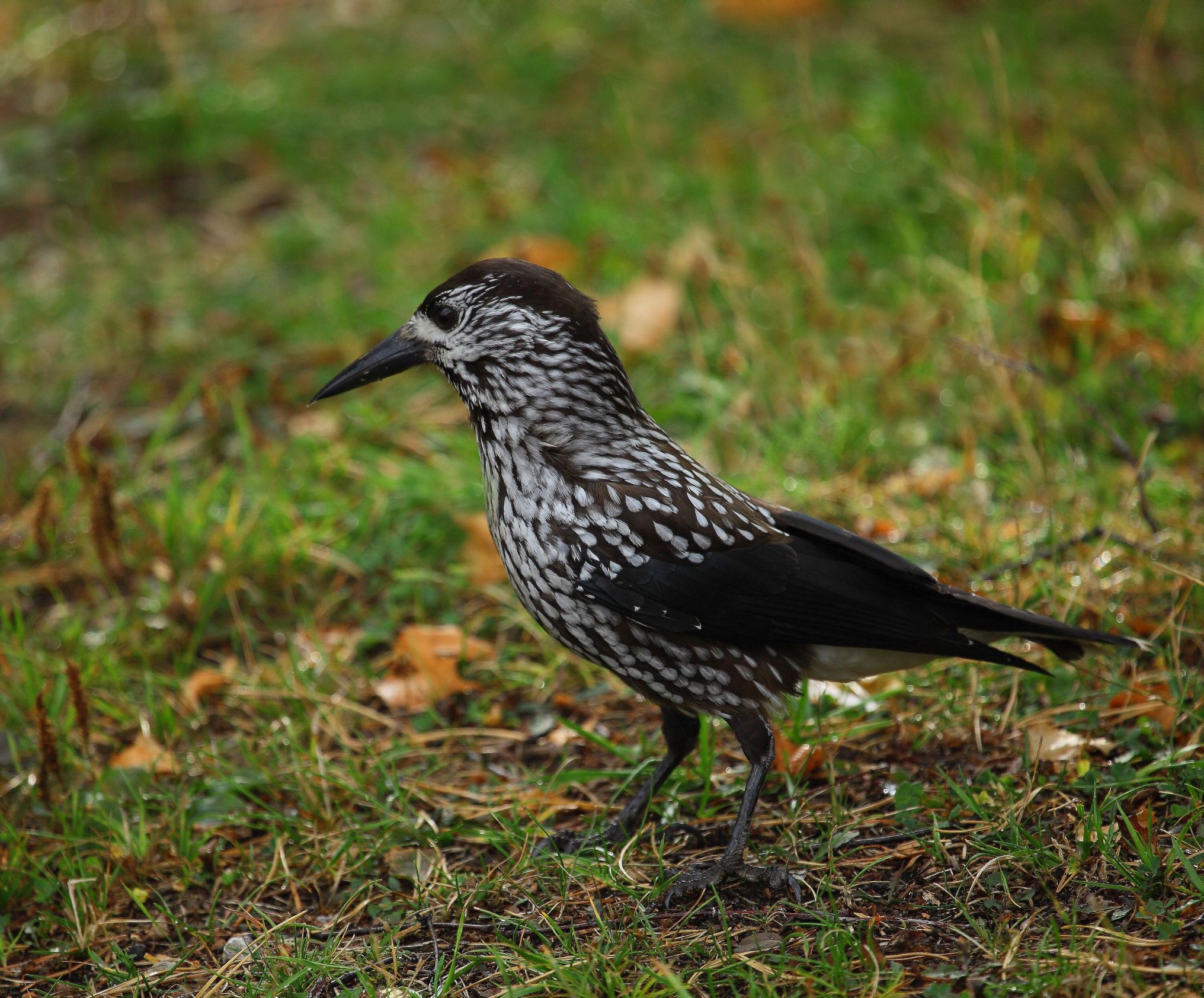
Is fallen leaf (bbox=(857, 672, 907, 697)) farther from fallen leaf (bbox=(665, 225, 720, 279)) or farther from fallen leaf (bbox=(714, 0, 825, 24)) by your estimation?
fallen leaf (bbox=(714, 0, 825, 24))

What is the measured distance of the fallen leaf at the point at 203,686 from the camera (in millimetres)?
4078

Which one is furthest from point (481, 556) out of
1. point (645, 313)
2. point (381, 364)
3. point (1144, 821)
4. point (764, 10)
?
point (764, 10)

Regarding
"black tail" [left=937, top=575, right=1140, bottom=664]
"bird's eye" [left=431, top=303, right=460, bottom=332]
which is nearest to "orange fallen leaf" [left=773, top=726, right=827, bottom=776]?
"black tail" [left=937, top=575, right=1140, bottom=664]

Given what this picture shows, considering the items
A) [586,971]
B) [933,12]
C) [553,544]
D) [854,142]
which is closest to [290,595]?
[553,544]

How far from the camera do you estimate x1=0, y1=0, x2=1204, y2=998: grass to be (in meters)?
3.12

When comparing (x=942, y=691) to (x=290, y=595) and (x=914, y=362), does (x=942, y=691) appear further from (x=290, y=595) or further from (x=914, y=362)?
(x=290, y=595)

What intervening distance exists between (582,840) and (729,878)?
0.48 meters

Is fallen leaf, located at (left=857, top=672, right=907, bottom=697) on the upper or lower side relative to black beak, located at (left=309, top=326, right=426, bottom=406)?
lower

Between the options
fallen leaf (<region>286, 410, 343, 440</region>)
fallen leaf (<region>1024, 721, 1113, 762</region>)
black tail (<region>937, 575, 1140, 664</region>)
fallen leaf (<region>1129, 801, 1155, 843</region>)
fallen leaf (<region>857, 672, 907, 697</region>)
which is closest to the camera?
fallen leaf (<region>1129, 801, 1155, 843</region>)

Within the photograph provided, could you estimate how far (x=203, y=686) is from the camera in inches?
161

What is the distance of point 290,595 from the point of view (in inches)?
179

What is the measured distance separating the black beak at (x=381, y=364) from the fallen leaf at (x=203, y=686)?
1.01 m

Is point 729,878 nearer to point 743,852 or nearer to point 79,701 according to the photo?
point 743,852

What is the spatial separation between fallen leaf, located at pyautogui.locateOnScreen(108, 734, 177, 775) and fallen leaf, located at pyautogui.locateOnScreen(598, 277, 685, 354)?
2638mm
